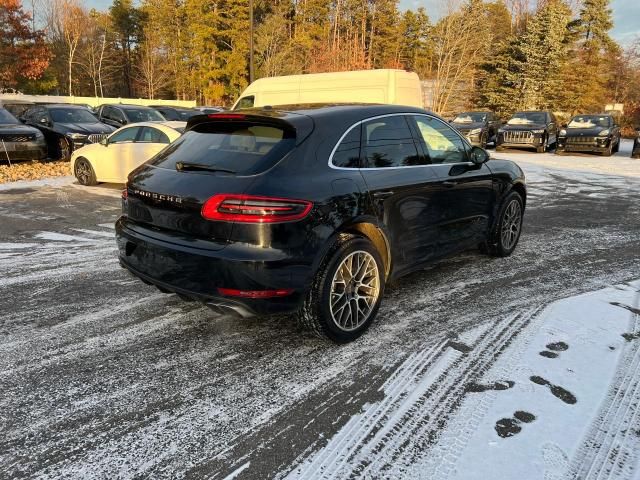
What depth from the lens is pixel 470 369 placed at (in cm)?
306

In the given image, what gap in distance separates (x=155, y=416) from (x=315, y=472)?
95cm

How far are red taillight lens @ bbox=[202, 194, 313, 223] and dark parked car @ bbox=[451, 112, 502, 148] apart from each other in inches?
684

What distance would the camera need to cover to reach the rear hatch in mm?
2992

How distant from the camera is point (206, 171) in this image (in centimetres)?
319

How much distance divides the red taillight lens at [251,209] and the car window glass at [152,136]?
712 centimetres

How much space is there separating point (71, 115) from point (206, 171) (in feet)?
44.2

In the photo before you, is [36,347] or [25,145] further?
[25,145]

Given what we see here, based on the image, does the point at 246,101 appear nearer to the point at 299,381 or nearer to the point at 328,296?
the point at 328,296

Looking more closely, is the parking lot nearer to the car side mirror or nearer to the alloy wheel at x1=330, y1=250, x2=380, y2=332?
the alloy wheel at x1=330, y1=250, x2=380, y2=332

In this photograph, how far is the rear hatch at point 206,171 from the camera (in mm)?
2992

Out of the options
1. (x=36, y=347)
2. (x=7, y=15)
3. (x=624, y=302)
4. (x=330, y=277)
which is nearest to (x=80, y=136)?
(x=36, y=347)

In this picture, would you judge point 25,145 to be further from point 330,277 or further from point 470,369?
point 470,369

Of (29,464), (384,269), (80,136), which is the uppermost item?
(80,136)

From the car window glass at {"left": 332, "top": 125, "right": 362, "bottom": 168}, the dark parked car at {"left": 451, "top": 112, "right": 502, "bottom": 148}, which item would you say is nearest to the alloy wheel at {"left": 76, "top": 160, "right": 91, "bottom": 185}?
the car window glass at {"left": 332, "top": 125, "right": 362, "bottom": 168}
